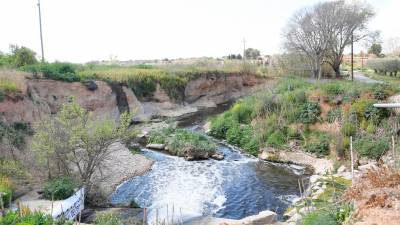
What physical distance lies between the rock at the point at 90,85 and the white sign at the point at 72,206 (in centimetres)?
1821

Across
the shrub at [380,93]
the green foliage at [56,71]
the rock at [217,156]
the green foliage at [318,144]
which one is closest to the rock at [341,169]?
the green foliage at [318,144]

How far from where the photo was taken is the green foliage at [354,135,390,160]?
16280 millimetres

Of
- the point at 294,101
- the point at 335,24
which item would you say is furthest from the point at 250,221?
the point at 335,24

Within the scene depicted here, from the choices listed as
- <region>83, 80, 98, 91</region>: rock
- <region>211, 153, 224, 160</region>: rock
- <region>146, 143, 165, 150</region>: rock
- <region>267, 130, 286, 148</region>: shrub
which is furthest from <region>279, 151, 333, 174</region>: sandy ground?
<region>83, 80, 98, 91</region>: rock

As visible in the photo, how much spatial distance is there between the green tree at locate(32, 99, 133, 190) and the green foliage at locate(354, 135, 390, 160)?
10.1m

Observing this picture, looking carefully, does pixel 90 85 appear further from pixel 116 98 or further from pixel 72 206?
pixel 72 206

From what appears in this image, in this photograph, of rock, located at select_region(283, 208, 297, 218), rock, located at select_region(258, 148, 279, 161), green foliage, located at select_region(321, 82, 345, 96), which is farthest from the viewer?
green foliage, located at select_region(321, 82, 345, 96)

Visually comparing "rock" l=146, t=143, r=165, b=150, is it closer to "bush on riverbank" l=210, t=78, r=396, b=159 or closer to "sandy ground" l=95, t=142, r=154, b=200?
"sandy ground" l=95, t=142, r=154, b=200

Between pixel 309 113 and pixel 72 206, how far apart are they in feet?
45.0

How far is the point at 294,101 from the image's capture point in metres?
22.5

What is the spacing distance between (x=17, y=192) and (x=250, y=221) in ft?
24.9

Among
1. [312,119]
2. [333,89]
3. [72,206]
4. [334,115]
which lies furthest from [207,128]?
[72,206]

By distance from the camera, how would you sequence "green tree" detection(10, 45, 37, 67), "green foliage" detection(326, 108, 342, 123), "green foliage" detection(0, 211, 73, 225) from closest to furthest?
"green foliage" detection(0, 211, 73, 225), "green foliage" detection(326, 108, 342, 123), "green tree" detection(10, 45, 37, 67)

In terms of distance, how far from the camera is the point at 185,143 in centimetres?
2047
